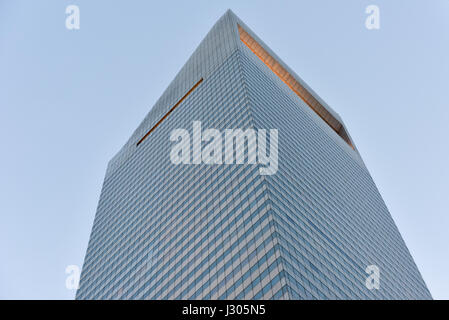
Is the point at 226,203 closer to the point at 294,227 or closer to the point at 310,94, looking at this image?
the point at 294,227

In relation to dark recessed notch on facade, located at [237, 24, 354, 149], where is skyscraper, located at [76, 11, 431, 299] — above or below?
below

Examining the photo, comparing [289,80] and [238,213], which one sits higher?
[289,80]

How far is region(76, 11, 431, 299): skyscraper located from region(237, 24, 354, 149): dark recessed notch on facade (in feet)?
32.0

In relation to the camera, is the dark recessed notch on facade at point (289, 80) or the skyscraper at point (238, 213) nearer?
the skyscraper at point (238, 213)

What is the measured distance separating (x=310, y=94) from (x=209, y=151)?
81.2 metres

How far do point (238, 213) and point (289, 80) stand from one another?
96391 millimetres

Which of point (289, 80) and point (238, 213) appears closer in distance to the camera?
point (238, 213)

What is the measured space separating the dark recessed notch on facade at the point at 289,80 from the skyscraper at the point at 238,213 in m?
9.74

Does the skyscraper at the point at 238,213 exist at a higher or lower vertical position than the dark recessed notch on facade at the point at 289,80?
lower

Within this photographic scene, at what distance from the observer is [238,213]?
64.6m

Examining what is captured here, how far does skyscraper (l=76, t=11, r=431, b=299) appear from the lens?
5850 centimetres

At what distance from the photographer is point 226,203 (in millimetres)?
68938

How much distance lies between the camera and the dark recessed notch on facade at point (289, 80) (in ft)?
461
